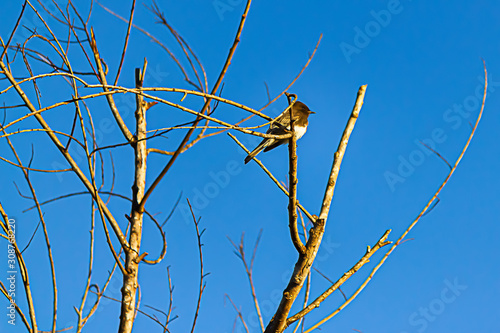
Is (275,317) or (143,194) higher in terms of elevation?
(143,194)

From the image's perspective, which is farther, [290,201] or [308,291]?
[308,291]

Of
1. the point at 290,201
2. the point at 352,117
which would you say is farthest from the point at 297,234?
the point at 352,117

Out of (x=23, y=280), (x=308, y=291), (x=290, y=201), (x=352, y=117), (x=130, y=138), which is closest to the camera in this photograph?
(x=23, y=280)

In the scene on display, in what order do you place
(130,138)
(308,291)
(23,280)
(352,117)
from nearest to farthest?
(23,280) < (308,291) < (352,117) < (130,138)

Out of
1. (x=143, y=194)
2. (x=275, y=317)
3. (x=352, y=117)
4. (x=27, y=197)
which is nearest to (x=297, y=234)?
(x=275, y=317)

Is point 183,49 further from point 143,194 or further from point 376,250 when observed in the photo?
point 376,250

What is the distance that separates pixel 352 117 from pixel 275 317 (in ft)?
4.37

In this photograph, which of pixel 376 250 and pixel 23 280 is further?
pixel 376 250

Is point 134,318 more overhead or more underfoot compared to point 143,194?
more underfoot

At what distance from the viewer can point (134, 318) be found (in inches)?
111

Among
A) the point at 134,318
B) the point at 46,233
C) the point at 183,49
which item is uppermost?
the point at 183,49

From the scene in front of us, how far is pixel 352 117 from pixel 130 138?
1.47 meters

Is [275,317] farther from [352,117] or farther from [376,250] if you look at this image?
[352,117]

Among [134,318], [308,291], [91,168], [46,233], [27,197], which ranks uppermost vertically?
[27,197]
